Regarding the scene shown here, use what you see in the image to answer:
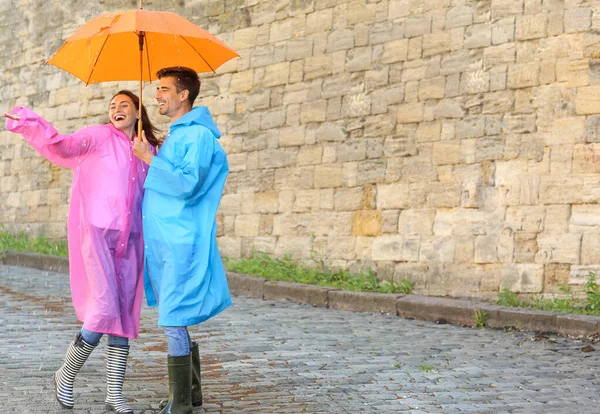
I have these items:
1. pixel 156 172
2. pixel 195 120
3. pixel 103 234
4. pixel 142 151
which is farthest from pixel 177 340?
pixel 195 120

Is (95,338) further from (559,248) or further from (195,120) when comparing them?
(559,248)

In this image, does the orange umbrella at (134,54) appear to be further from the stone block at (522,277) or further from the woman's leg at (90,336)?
the stone block at (522,277)

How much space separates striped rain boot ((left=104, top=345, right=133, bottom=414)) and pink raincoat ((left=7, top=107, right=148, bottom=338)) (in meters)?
0.10

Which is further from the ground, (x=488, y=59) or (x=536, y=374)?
(x=488, y=59)

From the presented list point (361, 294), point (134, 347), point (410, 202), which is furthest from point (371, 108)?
point (134, 347)

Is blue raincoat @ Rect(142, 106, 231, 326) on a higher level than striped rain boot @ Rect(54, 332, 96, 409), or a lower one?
higher

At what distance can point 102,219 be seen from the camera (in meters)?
5.00

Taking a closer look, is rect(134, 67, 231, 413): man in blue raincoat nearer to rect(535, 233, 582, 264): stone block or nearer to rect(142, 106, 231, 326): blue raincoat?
rect(142, 106, 231, 326): blue raincoat

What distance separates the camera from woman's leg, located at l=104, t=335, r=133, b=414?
491cm

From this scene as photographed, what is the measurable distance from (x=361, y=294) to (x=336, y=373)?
11.8 ft

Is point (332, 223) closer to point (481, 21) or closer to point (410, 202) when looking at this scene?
point (410, 202)

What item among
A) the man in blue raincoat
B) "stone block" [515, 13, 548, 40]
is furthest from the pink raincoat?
"stone block" [515, 13, 548, 40]

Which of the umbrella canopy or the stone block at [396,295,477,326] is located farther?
the stone block at [396,295,477,326]

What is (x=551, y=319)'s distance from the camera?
812 cm
